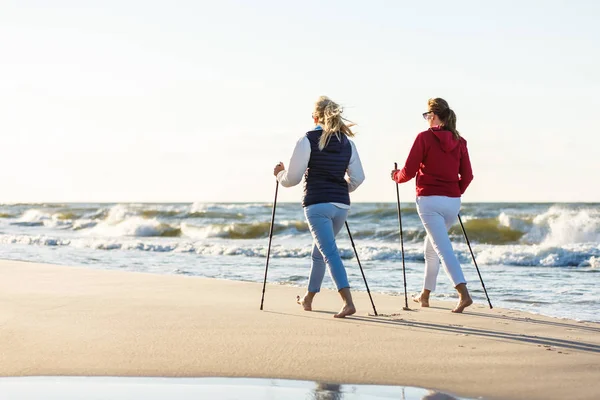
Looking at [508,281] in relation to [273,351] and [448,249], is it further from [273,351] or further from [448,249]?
[273,351]

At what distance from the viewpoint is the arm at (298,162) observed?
578cm

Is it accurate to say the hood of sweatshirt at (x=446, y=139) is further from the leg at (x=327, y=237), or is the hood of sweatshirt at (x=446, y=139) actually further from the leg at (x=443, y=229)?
the leg at (x=327, y=237)

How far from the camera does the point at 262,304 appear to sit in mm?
6348

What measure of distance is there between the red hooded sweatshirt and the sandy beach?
3.28 feet

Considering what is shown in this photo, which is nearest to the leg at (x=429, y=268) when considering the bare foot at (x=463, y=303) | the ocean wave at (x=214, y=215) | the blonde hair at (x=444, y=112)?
the bare foot at (x=463, y=303)

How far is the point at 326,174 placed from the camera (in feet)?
19.2

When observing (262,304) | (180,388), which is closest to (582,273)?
(262,304)

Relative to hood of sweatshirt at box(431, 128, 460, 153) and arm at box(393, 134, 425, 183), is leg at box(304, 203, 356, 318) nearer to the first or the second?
arm at box(393, 134, 425, 183)

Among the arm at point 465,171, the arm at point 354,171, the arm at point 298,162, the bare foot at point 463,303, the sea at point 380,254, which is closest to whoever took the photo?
the arm at point 298,162

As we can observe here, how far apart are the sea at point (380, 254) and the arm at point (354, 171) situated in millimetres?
1340

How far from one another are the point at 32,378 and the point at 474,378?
2.18 m

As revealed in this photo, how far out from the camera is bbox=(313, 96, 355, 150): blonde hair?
5.80 metres

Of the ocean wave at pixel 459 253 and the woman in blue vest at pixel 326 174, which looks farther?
the ocean wave at pixel 459 253

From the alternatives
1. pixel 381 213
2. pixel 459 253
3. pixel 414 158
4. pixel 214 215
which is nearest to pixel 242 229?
pixel 381 213
